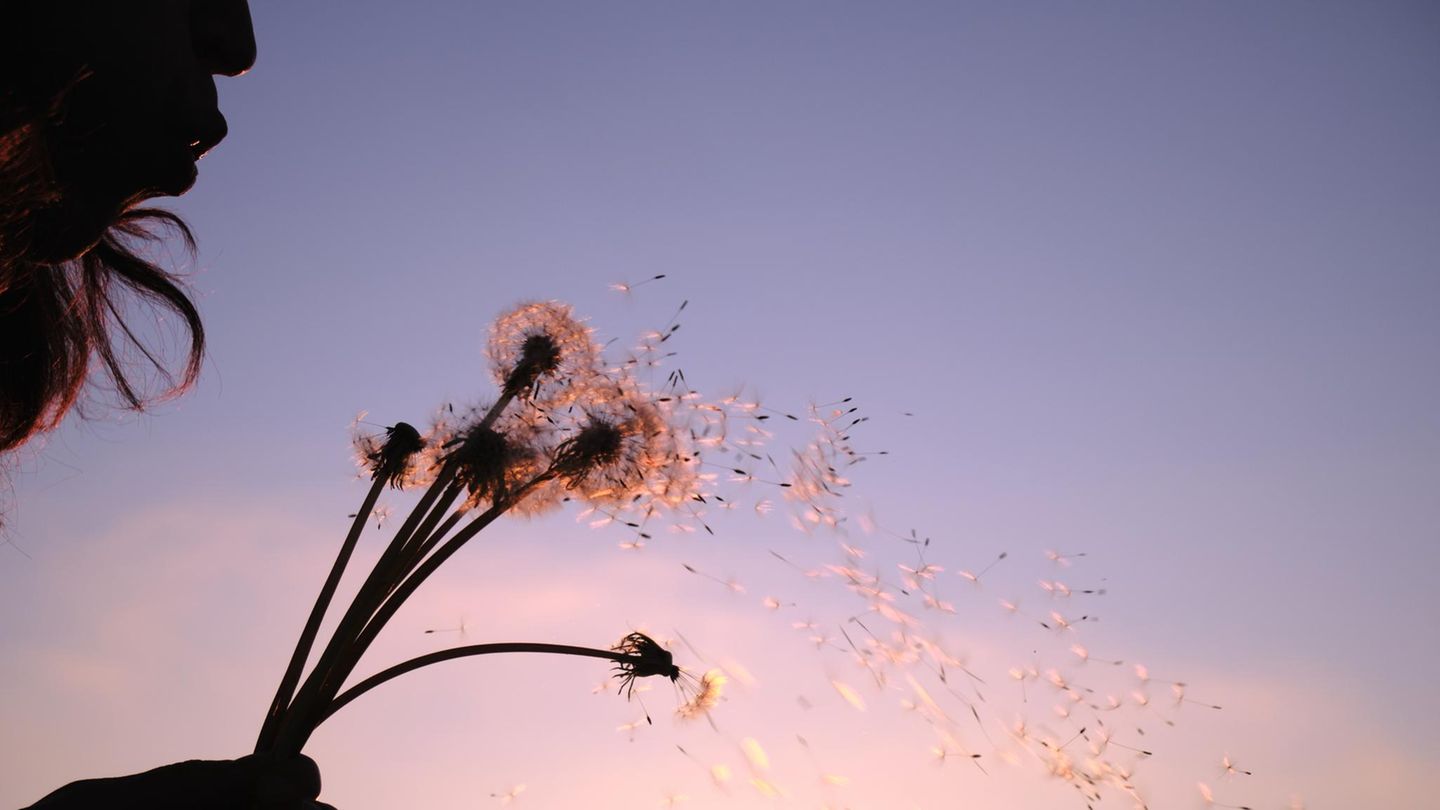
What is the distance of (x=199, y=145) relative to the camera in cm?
284

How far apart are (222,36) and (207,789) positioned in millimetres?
2319

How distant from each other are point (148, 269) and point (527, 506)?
84.7 inches

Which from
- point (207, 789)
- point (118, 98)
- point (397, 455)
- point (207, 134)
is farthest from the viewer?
point (397, 455)

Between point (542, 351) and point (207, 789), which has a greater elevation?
point (542, 351)

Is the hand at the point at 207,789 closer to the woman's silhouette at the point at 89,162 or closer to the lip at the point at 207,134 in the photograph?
the woman's silhouette at the point at 89,162

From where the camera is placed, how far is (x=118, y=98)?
2584 millimetres

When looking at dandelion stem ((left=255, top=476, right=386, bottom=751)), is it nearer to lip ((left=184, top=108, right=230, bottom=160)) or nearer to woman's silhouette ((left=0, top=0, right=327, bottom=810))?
woman's silhouette ((left=0, top=0, right=327, bottom=810))

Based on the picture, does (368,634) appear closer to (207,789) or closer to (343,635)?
(343,635)

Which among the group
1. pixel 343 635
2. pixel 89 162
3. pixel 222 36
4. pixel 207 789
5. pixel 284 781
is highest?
→ pixel 222 36

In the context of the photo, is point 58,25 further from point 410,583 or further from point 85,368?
point 410,583

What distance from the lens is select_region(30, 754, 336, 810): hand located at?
9.36ft

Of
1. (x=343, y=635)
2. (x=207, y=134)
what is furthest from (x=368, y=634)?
(x=207, y=134)

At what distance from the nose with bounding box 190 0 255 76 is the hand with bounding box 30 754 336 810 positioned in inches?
85.8

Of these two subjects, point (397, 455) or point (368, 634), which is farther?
point (397, 455)
